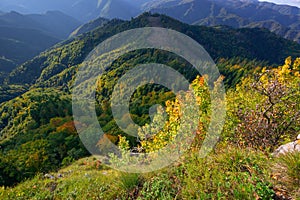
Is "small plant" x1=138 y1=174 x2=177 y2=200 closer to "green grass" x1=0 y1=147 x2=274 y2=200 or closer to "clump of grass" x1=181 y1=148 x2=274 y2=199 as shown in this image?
"green grass" x1=0 y1=147 x2=274 y2=200

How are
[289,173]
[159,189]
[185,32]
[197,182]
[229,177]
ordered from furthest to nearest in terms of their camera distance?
[185,32], [159,189], [197,182], [229,177], [289,173]

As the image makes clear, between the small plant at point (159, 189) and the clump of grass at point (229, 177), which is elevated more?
the clump of grass at point (229, 177)

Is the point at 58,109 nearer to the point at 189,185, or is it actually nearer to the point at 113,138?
the point at 113,138

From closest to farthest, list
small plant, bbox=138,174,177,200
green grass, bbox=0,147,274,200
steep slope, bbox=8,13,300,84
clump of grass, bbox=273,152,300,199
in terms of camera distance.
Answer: clump of grass, bbox=273,152,300,199 → green grass, bbox=0,147,274,200 → small plant, bbox=138,174,177,200 → steep slope, bbox=8,13,300,84

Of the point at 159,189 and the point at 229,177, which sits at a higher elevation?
the point at 229,177

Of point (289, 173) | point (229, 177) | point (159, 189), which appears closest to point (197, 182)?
point (229, 177)

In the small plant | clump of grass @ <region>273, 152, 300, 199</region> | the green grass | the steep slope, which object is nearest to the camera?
clump of grass @ <region>273, 152, 300, 199</region>

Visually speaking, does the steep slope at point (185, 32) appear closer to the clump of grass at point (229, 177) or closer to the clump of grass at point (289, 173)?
the clump of grass at point (229, 177)

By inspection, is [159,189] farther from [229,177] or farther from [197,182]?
[229,177]

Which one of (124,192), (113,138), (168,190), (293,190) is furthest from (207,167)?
(113,138)

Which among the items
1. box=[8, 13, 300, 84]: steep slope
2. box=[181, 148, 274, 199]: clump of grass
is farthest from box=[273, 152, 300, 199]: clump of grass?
box=[8, 13, 300, 84]: steep slope

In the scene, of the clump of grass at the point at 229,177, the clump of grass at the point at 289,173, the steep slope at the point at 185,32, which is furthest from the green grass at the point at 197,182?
the steep slope at the point at 185,32

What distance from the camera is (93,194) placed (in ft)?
20.6

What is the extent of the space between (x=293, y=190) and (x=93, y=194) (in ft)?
14.2
